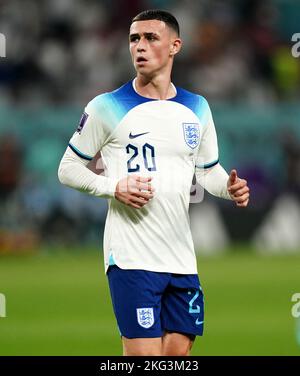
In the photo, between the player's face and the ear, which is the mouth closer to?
the player's face

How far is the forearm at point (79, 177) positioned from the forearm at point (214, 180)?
79 cm

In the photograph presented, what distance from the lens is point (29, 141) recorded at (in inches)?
730

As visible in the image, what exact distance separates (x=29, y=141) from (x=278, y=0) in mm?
6765

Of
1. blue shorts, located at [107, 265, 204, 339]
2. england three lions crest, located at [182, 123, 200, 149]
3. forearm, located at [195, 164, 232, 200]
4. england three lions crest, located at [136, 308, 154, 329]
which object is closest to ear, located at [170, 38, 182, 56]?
england three lions crest, located at [182, 123, 200, 149]

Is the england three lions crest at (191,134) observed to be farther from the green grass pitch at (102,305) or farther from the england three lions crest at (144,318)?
the green grass pitch at (102,305)

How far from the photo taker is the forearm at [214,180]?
285 inches

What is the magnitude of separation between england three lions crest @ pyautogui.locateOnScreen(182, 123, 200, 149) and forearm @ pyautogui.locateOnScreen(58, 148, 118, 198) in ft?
1.81

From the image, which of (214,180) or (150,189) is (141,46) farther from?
(214,180)

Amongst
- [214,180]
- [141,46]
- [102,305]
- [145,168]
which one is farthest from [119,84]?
[145,168]

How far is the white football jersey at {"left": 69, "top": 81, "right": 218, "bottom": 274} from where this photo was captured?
6828mm

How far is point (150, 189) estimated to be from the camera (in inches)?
263

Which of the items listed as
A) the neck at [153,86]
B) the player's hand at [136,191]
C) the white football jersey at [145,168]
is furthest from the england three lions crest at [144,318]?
the neck at [153,86]
